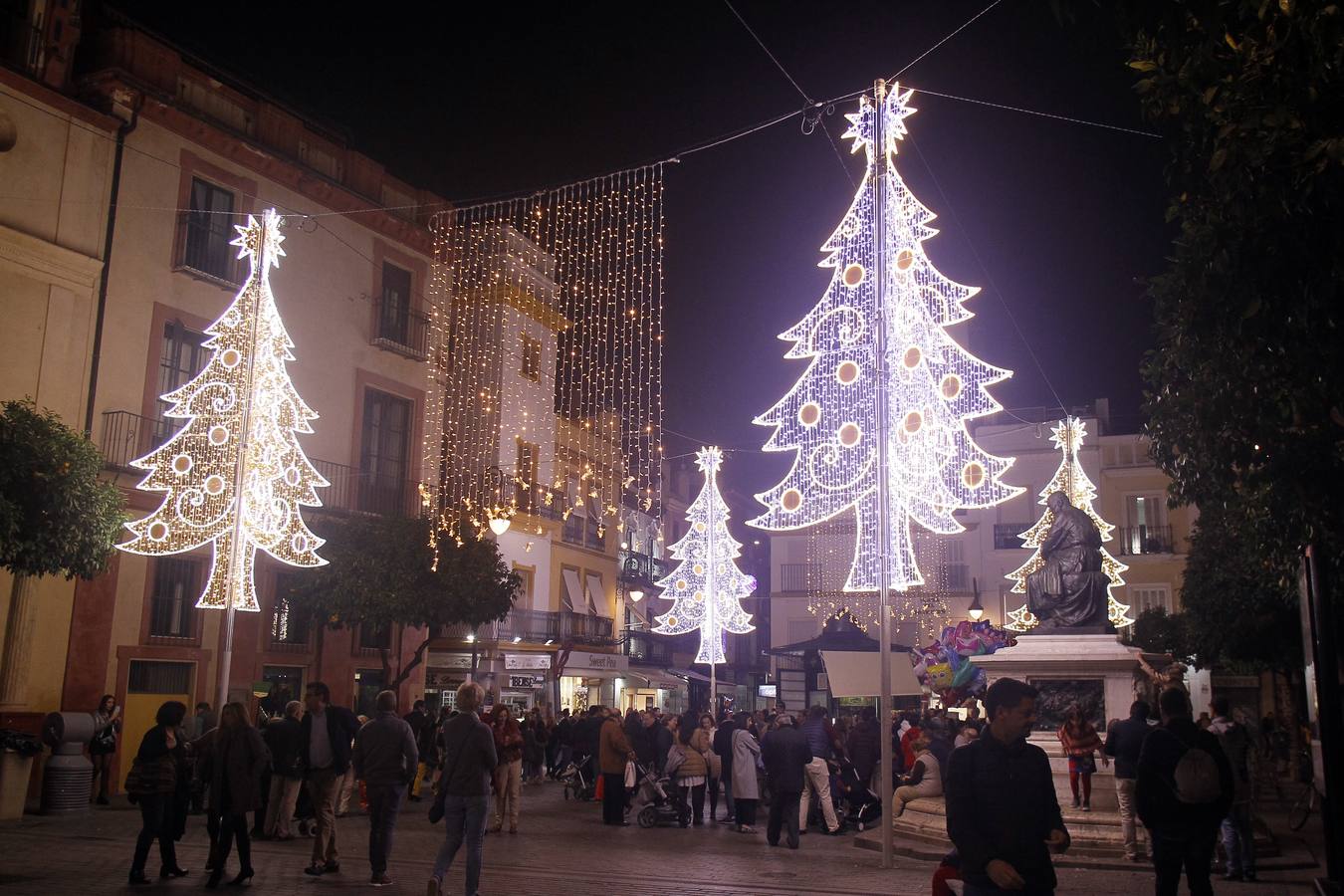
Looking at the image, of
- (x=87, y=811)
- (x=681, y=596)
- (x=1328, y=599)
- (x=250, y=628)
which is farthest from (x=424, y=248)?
(x=1328, y=599)

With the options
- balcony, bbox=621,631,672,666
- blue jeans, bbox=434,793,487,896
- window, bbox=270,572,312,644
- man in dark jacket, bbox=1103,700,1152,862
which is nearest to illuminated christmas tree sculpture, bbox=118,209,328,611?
window, bbox=270,572,312,644

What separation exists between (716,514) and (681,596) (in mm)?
2680

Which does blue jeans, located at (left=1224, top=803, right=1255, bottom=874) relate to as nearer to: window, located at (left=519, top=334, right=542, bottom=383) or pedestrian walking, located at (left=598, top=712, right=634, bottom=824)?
pedestrian walking, located at (left=598, top=712, right=634, bottom=824)

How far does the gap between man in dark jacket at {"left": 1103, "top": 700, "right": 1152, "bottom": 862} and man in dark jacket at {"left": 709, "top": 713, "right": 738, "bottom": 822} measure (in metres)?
6.71

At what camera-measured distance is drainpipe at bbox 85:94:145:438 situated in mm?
20922

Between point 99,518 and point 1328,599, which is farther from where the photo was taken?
point 99,518

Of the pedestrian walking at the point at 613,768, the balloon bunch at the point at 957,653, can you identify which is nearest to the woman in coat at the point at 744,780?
the pedestrian walking at the point at 613,768

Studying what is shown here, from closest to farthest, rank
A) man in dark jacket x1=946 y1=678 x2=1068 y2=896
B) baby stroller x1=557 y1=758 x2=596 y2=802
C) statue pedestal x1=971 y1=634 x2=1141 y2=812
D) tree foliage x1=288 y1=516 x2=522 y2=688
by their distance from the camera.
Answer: man in dark jacket x1=946 y1=678 x2=1068 y2=896, statue pedestal x1=971 y1=634 x2=1141 y2=812, baby stroller x1=557 y1=758 x2=596 y2=802, tree foliage x1=288 y1=516 x2=522 y2=688

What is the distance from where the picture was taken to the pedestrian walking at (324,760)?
37.1 feet

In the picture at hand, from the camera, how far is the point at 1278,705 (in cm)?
3678

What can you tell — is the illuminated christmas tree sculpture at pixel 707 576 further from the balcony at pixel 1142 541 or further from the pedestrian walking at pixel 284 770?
the pedestrian walking at pixel 284 770

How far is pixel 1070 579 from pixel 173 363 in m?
16.9

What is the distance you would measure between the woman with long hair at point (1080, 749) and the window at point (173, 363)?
54.9 feet

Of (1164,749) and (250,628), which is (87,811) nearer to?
(250,628)
